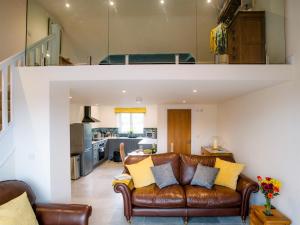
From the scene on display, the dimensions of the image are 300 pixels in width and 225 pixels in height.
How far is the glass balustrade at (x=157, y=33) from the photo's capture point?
310 centimetres

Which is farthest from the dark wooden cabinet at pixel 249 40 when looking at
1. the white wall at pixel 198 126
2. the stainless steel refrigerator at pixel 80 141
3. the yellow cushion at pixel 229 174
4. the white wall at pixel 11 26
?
the stainless steel refrigerator at pixel 80 141

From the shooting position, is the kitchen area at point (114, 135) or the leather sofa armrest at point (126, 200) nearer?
the leather sofa armrest at point (126, 200)

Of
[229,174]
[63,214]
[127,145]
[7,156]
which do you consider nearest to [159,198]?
[229,174]

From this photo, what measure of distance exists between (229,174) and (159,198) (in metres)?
1.33

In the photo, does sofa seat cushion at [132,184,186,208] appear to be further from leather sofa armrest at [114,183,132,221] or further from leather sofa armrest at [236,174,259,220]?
leather sofa armrest at [236,174,259,220]

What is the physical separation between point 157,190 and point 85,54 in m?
2.64

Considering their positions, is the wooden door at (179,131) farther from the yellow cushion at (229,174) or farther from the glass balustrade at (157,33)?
the glass balustrade at (157,33)

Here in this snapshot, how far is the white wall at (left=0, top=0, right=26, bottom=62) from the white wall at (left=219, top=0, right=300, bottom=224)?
5.15m

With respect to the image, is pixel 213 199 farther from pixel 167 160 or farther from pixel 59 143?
pixel 59 143

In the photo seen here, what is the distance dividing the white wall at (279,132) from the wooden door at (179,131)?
106 inches

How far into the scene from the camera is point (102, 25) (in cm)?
389

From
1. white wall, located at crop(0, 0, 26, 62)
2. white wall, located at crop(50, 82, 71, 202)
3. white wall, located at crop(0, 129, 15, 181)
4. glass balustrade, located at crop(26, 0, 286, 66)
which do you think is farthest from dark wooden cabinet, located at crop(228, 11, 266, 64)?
white wall, located at crop(0, 0, 26, 62)

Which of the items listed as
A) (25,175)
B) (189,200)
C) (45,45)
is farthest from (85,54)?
(189,200)

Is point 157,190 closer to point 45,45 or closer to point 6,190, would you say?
point 6,190
